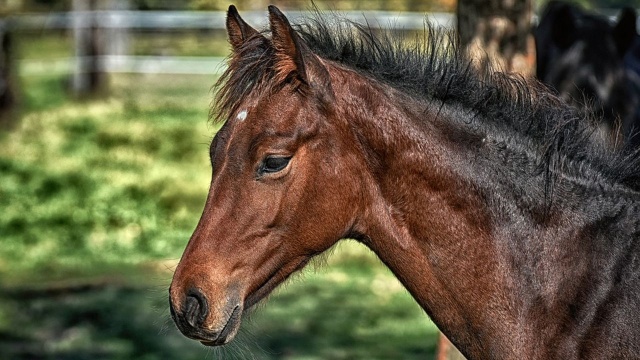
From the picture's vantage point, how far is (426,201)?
3.31 metres

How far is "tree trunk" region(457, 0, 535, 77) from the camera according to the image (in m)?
5.85

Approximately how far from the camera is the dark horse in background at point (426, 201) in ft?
10.6

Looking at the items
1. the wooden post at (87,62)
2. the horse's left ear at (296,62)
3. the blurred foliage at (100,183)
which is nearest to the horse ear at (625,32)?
the blurred foliage at (100,183)

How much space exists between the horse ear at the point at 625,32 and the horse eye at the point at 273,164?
591cm

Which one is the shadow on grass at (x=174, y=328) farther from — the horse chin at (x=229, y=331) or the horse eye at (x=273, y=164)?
the horse eye at (x=273, y=164)

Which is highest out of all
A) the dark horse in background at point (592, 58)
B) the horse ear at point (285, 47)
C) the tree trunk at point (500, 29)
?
the horse ear at point (285, 47)

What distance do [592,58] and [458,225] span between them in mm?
A: 5012

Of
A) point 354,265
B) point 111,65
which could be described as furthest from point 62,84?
point 354,265

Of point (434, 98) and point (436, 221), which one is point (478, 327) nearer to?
point (436, 221)

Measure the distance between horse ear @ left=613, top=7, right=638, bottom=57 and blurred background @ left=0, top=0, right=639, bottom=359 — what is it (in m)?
1.19

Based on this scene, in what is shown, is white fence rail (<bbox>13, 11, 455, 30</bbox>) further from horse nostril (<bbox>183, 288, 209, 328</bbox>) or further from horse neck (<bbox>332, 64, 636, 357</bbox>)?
horse nostril (<bbox>183, 288, 209, 328</bbox>)

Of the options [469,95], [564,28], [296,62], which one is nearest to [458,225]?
[469,95]

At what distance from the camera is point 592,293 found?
3238mm

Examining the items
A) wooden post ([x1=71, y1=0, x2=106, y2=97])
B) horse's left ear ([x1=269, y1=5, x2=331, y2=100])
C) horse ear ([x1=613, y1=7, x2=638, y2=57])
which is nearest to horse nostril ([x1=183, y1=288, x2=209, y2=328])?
horse's left ear ([x1=269, y1=5, x2=331, y2=100])
